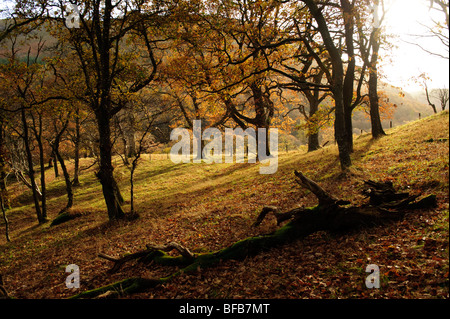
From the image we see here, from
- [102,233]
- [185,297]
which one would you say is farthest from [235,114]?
[185,297]

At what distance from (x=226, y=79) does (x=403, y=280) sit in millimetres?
10857

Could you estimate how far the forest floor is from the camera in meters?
4.61

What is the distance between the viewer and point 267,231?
745 cm

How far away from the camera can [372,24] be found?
15.0 m
